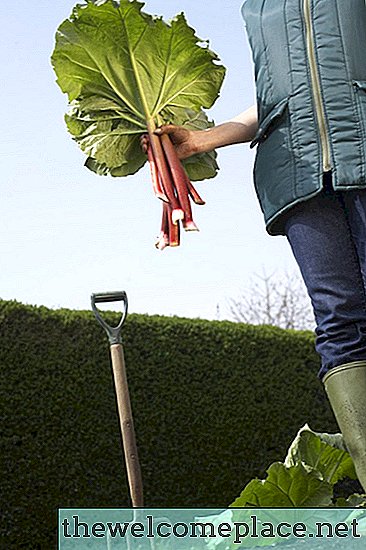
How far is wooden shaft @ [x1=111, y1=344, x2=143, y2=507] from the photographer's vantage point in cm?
205

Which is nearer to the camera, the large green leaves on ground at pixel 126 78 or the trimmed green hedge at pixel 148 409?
the large green leaves on ground at pixel 126 78

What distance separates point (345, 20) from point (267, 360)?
3.90 m

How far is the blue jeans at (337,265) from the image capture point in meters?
1.90

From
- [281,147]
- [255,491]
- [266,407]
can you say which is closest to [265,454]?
[266,407]

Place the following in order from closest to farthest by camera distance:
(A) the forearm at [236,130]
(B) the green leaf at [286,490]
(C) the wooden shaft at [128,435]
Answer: (C) the wooden shaft at [128,435]
(A) the forearm at [236,130]
(B) the green leaf at [286,490]

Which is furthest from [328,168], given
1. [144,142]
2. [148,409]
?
[148,409]

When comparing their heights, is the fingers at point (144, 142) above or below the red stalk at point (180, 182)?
above

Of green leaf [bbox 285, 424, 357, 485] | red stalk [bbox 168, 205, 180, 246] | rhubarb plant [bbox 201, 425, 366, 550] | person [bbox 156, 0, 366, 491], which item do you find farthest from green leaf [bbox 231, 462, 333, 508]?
red stalk [bbox 168, 205, 180, 246]

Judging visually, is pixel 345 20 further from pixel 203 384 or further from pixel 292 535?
pixel 203 384

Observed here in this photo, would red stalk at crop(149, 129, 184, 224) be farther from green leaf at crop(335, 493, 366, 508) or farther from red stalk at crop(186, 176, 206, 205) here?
green leaf at crop(335, 493, 366, 508)

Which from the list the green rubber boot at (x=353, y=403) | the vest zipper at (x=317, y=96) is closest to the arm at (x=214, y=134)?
the vest zipper at (x=317, y=96)

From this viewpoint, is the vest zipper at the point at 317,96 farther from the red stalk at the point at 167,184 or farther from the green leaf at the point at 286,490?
the green leaf at the point at 286,490

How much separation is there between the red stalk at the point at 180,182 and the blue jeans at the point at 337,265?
0.34 m

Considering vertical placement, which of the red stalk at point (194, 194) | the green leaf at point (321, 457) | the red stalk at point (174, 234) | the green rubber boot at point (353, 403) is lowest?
the green leaf at point (321, 457)
